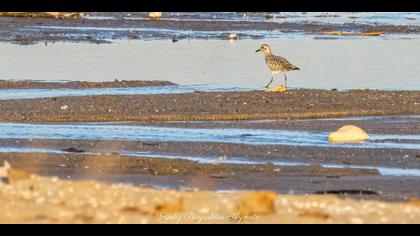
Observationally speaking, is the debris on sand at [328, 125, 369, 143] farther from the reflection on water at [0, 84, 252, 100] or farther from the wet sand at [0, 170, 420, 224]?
the wet sand at [0, 170, 420, 224]

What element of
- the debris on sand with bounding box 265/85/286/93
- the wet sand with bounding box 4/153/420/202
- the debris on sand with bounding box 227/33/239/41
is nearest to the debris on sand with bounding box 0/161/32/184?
the wet sand with bounding box 4/153/420/202

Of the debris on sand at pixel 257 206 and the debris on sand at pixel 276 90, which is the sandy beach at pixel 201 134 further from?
the debris on sand at pixel 276 90

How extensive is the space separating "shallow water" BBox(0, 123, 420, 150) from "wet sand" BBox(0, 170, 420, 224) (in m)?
6.21

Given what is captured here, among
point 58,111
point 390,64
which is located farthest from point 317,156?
point 390,64

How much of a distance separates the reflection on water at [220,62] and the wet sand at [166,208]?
535 inches

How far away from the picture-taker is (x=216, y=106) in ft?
55.6

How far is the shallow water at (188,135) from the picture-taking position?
1338 cm

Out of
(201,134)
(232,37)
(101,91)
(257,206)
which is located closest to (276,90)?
(101,91)

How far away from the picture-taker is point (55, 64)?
24.6 metres

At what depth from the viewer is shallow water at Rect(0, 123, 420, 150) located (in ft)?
43.9

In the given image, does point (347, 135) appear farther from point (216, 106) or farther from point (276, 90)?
point (276, 90)

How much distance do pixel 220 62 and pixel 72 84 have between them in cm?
718
